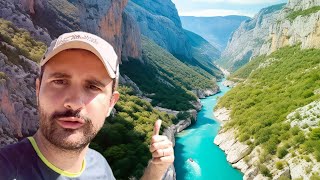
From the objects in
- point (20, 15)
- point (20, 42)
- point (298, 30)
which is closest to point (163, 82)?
point (298, 30)

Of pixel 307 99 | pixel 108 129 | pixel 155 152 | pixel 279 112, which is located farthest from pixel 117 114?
pixel 155 152

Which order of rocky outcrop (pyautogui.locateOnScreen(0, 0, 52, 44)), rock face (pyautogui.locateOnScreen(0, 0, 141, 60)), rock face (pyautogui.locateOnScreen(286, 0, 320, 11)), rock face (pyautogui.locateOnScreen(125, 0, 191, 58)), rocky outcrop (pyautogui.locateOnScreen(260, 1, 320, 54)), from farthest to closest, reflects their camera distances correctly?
rock face (pyautogui.locateOnScreen(125, 0, 191, 58)) < rock face (pyautogui.locateOnScreen(286, 0, 320, 11)) < rocky outcrop (pyautogui.locateOnScreen(260, 1, 320, 54)) < rock face (pyautogui.locateOnScreen(0, 0, 141, 60)) < rocky outcrop (pyautogui.locateOnScreen(0, 0, 52, 44))

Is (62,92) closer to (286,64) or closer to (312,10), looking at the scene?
(286,64)

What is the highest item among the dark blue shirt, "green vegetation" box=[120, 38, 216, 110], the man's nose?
"green vegetation" box=[120, 38, 216, 110]

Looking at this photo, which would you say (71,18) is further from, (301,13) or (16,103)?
(301,13)

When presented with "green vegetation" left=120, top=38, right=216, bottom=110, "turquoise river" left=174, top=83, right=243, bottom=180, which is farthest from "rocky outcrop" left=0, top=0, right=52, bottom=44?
"green vegetation" left=120, top=38, right=216, bottom=110

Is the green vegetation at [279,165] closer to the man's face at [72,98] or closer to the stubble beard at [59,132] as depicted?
the man's face at [72,98]

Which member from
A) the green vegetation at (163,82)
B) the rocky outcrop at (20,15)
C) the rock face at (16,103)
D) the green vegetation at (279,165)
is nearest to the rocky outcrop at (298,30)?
the green vegetation at (163,82)

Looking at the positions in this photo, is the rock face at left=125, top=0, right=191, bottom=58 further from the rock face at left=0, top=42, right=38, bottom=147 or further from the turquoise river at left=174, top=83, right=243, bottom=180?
the rock face at left=0, top=42, right=38, bottom=147
